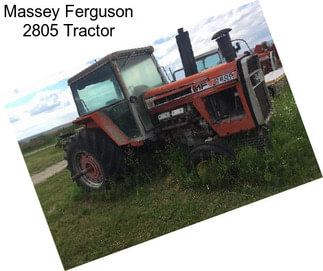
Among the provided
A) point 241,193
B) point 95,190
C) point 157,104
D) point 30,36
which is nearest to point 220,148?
point 241,193

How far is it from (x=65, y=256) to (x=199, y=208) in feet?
4.08

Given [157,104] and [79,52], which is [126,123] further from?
[79,52]

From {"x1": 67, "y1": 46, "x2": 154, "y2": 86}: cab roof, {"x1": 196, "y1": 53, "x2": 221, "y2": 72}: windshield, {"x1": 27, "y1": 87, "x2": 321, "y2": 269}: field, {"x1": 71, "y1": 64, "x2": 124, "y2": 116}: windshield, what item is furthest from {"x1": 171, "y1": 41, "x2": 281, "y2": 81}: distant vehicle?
{"x1": 27, "y1": 87, "x2": 321, "y2": 269}: field

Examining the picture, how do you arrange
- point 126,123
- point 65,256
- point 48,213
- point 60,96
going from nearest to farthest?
1. point 65,256
2. point 48,213
3. point 60,96
4. point 126,123

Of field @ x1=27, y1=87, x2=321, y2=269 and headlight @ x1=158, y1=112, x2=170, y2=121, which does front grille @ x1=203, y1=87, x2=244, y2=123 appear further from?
headlight @ x1=158, y1=112, x2=170, y2=121

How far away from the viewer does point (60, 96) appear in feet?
10.4

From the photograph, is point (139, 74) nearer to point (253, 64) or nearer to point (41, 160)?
point (253, 64)

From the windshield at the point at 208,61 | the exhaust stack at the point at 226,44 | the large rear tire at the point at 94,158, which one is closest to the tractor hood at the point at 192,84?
the exhaust stack at the point at 226,44

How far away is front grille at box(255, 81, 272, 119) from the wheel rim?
6.21 ft

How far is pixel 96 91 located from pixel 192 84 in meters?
1.05

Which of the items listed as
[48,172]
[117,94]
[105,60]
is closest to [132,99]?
[117,94]

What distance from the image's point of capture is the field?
9.16ft

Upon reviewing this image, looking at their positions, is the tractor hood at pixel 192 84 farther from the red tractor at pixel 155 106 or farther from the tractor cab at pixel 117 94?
the tractor cab at pixel 117 94

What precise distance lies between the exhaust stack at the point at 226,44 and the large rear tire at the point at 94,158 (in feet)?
4.98
